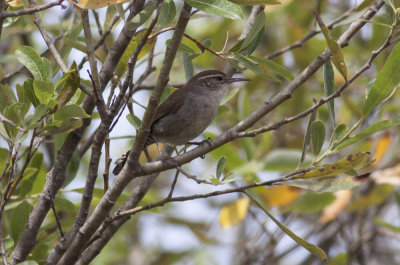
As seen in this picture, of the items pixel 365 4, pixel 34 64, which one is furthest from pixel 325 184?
pixel 34 64

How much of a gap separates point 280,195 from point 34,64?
2.33 m

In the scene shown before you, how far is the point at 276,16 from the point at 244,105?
1.53 meters

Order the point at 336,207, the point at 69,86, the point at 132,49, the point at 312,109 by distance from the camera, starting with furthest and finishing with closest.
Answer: the point at 336,207
the point at 132,49
the point at 69,86
the point at 312,109

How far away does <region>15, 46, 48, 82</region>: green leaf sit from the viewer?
8.32 ft

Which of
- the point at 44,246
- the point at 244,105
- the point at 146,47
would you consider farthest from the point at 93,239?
the point at 244,105

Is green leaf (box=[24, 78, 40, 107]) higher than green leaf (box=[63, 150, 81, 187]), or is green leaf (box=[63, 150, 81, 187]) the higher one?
green leaf (box=[63, 150, 81, 187])

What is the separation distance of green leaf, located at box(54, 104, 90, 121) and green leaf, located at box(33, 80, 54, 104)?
0.08 meters

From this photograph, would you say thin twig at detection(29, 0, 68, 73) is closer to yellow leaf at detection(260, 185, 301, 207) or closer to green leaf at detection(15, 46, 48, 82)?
green leaf at detection(15, 46, 48, 82)

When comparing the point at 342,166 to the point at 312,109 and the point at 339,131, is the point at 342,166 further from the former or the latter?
the point at 312,109

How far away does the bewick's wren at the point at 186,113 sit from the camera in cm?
398

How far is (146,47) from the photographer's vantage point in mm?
3057

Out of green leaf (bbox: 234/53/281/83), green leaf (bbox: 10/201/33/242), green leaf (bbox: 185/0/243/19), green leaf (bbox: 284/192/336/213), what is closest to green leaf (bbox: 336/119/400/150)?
green leaf (bbox: 234/53/281/83)

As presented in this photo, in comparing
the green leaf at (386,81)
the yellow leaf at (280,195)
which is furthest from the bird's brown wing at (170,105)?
the green leaf at (386,81)

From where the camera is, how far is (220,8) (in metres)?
2.36
